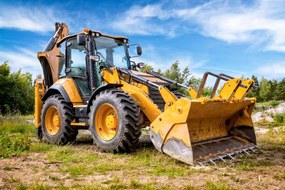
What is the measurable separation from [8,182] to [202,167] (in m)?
2.83

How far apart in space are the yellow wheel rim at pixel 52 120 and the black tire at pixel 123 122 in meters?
2.44

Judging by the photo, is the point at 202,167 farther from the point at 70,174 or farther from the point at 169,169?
the point at 70,174

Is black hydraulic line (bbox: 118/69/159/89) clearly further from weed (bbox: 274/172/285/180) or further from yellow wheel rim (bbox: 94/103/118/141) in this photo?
weed (bbox: 274/172/285/180)

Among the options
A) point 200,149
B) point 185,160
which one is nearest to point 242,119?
point 200,149

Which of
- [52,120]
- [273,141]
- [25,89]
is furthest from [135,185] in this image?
[25,89]

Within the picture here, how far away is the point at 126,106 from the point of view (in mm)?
6414

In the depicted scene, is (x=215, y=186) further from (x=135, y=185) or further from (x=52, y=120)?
(x=52, y=120)

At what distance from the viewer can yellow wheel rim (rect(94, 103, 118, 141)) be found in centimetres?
693

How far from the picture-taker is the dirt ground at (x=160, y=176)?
4332 mm

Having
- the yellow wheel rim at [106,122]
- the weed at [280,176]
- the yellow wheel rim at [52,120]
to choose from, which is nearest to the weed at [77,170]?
the yellow wheel rim at [106,122]

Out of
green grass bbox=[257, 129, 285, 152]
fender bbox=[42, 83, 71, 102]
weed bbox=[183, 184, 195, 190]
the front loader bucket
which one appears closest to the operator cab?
fender bbox=[42, 83, 71, 102]

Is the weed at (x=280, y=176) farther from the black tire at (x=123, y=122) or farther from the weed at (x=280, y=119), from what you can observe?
the weed at (x=280, y=119)

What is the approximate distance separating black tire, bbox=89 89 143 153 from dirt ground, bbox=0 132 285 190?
0.68 m

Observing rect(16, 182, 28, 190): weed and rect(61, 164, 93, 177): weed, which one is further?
rect(61, 164, 93, 177): weed
